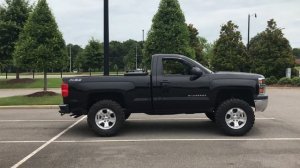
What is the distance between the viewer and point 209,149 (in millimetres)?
7977

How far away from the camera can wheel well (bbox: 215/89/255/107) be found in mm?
9883

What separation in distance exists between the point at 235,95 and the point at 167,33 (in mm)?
14088

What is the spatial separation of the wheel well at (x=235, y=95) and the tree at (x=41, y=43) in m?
11.2

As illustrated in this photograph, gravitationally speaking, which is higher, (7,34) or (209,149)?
(7,34)

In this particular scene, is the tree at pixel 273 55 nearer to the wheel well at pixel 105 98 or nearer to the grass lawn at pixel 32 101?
the grass lawn at pixel 32 101

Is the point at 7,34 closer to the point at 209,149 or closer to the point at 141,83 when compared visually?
the point at 141,83

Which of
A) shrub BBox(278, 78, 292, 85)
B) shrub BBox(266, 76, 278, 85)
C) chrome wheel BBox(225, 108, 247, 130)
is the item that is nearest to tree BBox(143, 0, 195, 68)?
shrub BBox(278, 78, 292, 85)

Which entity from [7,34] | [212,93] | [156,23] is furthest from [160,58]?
[7,34]

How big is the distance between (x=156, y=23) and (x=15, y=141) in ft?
53.8

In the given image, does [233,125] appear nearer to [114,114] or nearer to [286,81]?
[114,114]

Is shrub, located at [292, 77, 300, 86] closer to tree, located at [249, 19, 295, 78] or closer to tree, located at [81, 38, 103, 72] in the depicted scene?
tree, located at [249, 19, 295, 78]

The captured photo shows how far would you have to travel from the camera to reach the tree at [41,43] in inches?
748

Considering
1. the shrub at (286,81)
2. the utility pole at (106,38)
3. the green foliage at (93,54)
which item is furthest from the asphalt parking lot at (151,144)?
the green foliage at (93,54)

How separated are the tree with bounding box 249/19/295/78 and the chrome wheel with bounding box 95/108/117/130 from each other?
25.5 metres
